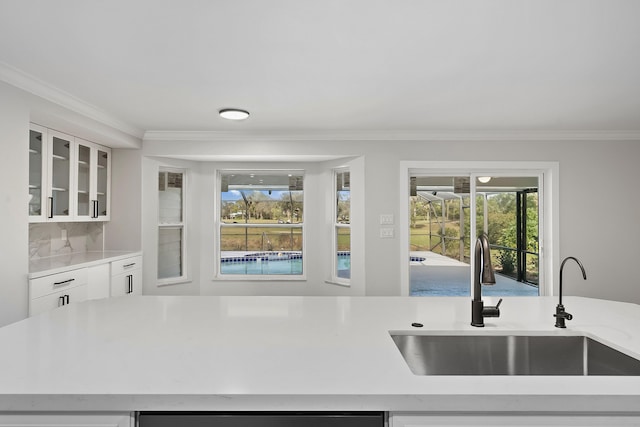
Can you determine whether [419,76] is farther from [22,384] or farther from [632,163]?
[632,163]

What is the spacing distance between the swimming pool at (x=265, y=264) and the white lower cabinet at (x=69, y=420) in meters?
4.10

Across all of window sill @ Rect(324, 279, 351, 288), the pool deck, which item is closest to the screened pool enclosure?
the pool deck

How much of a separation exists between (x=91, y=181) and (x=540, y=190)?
4.96 m

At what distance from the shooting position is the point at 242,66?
8.22 feet

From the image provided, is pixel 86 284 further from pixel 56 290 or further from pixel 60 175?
pixel 60 175

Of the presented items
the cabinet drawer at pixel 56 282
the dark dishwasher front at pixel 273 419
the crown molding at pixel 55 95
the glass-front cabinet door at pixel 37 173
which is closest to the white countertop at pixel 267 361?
the dark dishwasher front at pixel 273 419

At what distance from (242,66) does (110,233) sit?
2910mm

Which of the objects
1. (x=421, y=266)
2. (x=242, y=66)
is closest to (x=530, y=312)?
(x=242, y=66)

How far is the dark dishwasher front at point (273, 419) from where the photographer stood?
95 centimetres

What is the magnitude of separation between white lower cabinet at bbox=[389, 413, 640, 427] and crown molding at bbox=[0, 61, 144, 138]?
10.2ft

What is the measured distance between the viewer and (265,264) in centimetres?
508

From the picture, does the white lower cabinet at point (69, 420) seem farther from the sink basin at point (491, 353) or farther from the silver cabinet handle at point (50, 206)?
the silver cabinet handle at point (50, 206)

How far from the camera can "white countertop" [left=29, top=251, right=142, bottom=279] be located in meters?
2.98

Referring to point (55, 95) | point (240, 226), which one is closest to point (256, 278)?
point (240, 226)
